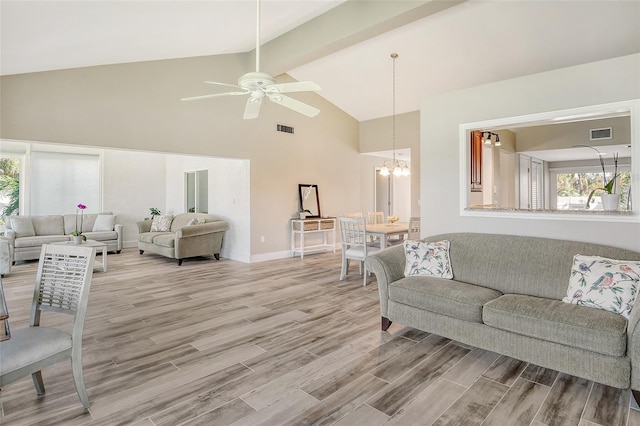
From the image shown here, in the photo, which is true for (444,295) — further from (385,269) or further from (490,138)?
(490,138)

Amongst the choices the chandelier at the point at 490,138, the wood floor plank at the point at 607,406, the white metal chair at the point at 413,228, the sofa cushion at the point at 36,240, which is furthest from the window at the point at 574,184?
the sofa cushion at the point at 36,240

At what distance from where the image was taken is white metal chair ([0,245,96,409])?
1.74m

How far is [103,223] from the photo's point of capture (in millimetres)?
7785

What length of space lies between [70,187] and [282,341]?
7580 millimetres

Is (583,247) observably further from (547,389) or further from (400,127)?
(400,127)

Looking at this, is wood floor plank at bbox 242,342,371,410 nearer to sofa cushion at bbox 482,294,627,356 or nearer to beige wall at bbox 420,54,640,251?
sofa cushion at bbox 482,294,627,356

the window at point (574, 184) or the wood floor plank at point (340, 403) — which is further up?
the window at point (574, 184)

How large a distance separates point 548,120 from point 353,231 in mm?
2796

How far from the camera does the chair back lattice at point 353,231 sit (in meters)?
5.06

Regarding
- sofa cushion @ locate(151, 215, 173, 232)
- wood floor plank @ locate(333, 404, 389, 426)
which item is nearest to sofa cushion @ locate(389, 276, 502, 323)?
wood floor plank @ locate(333, 404, 389, 426)

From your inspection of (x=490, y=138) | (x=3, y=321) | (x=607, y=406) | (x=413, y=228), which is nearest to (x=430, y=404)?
(x=607, y=406)

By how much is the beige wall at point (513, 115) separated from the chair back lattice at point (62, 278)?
3.44 metres

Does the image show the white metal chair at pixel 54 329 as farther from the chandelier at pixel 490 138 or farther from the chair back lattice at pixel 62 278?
the chandelier at pixel 490 138

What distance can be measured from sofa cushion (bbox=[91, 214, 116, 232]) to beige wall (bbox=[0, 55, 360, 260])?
143 inches
